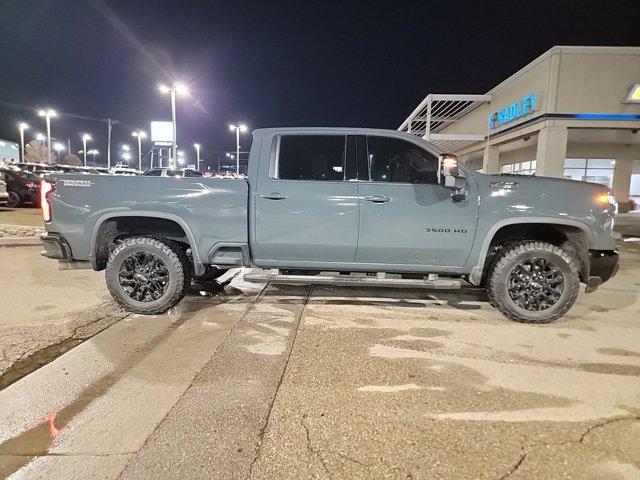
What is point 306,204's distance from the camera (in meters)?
4.73

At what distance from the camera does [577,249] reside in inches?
191

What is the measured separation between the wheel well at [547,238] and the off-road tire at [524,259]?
0.12 meters

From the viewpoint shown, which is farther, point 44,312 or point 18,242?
point 18,242

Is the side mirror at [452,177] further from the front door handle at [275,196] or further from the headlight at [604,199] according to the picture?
the front door handle at [275,196]

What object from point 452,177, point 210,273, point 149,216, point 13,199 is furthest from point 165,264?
point 13,199

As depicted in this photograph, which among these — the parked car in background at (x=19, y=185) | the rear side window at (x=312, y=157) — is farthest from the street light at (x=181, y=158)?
the rear side window at (x=312, y=157)

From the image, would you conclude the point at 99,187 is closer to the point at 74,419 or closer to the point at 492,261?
the point at 74,419

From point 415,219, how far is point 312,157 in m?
1.37

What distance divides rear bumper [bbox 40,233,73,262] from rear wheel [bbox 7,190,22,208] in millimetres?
16289

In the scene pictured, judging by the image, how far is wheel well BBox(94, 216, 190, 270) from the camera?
4984 mm

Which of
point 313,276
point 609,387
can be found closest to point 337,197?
point 313,276

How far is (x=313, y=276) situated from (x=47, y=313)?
3.12 meters

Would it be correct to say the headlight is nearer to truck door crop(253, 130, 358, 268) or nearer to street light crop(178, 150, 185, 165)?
truck door crop(253, 130, 358, 268)

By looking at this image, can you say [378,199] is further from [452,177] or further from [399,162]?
[452,177]
